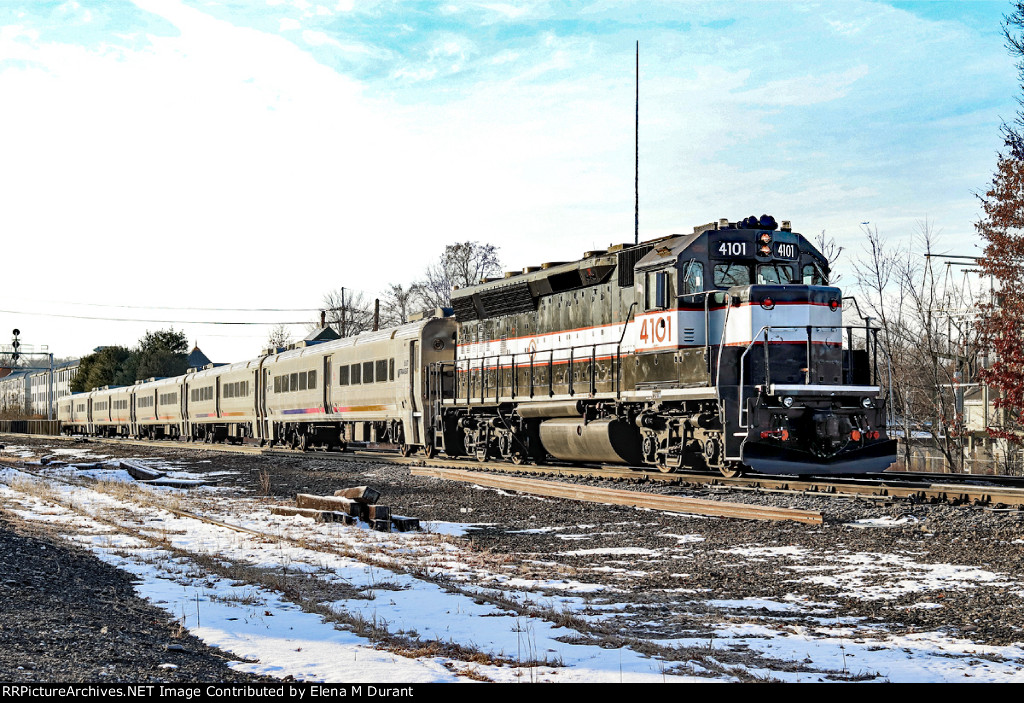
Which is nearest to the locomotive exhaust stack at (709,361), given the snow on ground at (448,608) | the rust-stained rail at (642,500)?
the rust-stained rail at (642,500)

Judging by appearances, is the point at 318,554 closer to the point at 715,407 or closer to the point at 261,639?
the point at 261,639

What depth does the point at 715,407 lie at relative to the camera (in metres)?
15.0

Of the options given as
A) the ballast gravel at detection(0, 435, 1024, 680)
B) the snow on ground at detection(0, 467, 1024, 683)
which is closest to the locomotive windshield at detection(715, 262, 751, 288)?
the ballast gravel at detection(0, 435, 1024, 680)

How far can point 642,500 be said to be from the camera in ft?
43.6

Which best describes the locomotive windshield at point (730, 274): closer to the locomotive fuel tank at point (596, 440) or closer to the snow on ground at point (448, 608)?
the locomotive fuel tank at point (596, 440)

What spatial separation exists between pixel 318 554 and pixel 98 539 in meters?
3.13

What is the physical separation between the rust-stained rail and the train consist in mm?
1889

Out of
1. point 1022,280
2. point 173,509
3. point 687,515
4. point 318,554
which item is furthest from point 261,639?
point 1022,280

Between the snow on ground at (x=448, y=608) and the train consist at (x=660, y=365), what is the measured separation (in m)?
4.31

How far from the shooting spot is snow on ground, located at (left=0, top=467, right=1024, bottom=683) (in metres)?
5.37

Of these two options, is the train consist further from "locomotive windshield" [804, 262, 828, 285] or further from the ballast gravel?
the ballast gravel

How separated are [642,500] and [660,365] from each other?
132 inches

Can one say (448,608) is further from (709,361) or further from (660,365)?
(660,365)

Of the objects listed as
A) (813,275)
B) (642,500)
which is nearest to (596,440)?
(642,500)
